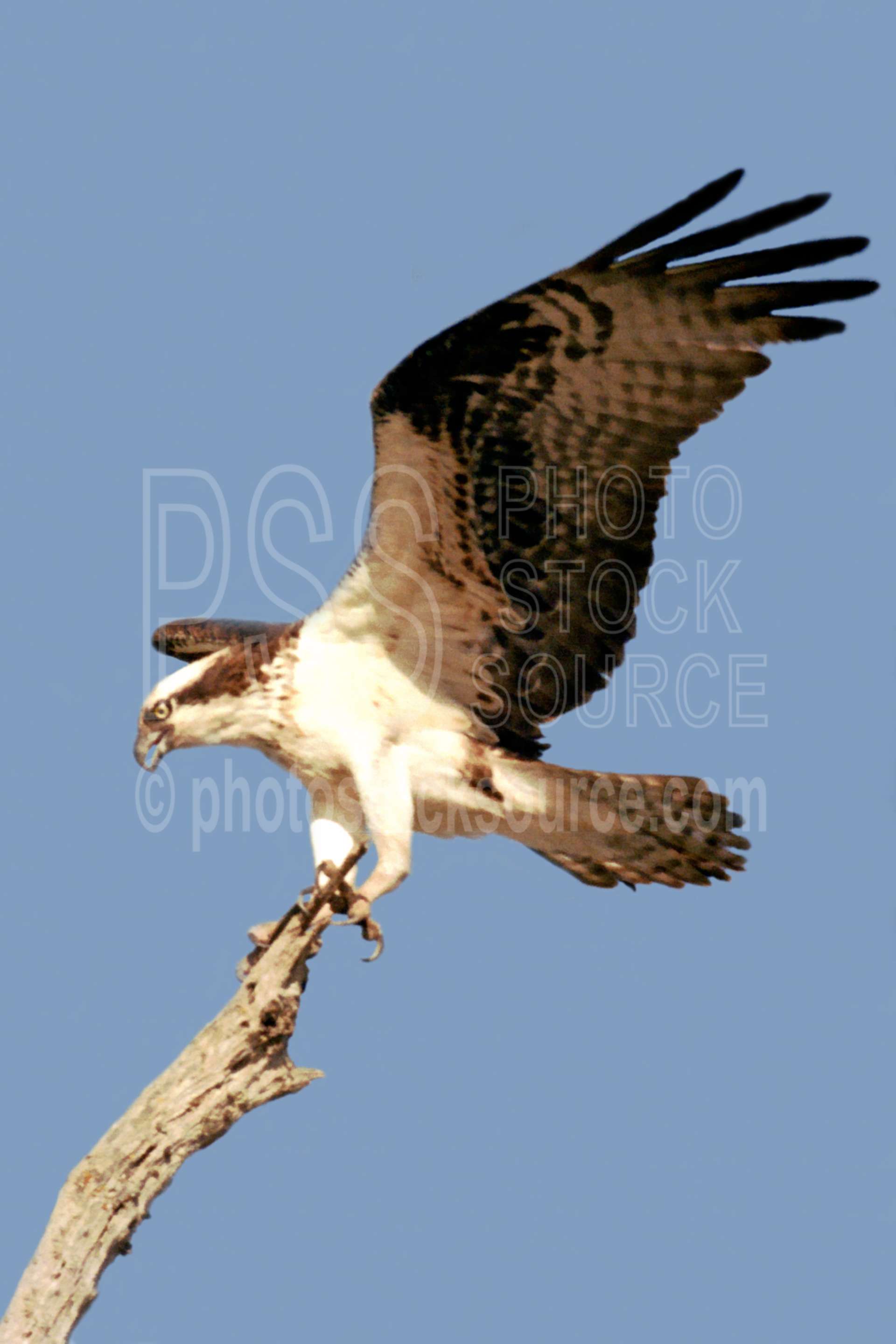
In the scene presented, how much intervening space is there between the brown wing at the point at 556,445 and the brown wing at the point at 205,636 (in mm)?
598

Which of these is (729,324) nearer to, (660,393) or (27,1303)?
(660,393)

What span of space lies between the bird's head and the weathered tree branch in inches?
37.4

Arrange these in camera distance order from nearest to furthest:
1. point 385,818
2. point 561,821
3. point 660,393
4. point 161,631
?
point 660,393 < point 385,818 < point 561,821 < point 161,631

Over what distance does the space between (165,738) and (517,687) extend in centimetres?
147

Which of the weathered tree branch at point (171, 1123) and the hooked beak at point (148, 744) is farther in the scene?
the hooked beak at point (148, 744)

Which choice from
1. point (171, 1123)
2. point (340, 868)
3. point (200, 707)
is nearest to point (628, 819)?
point (340, 868)


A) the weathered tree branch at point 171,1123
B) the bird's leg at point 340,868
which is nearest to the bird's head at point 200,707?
the bird's leg at point 340,868

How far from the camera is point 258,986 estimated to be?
598 centimetres

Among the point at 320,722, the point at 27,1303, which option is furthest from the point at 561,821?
the point at 27,1303

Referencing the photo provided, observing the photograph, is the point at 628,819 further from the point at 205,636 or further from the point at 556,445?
the point at 205,636

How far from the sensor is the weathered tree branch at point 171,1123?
5684 mm

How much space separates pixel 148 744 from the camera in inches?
264

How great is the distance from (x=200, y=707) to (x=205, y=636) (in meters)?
0.69

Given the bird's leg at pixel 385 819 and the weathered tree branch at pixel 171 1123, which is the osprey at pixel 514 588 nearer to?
the bird's leg at pixel 385 819
